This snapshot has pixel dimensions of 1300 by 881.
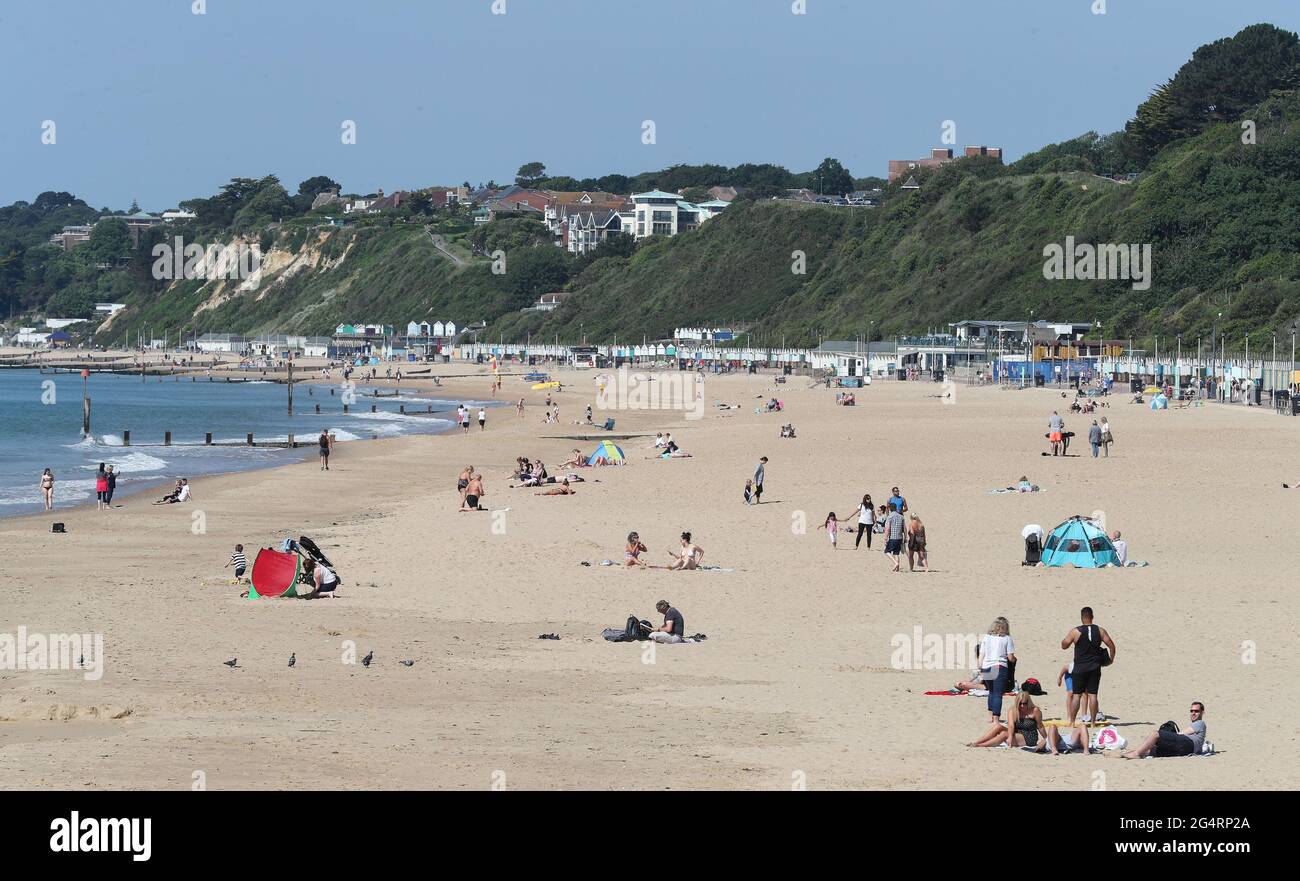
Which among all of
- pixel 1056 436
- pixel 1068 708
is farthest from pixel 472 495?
pixel 1068 708

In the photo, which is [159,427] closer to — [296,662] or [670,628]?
[296,662]

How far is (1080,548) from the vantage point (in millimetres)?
18391

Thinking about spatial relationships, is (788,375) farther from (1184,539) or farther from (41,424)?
(1184,539)

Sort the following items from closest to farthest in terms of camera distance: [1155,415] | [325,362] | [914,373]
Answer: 1. [1155,415]
2. [914,373]
3. [325,362]

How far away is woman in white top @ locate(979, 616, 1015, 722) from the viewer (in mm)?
11039

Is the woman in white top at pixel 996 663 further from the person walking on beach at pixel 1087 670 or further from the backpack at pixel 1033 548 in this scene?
the backpack at pixel 1033 548

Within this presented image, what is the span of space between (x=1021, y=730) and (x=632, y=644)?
4.65 metres

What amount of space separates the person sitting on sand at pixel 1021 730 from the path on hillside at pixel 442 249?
533 feet

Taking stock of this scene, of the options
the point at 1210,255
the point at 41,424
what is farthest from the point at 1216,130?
the point at 41,424

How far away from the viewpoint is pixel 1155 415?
155 feet

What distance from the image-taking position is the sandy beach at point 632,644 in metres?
9.77

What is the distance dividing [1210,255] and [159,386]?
210 ft

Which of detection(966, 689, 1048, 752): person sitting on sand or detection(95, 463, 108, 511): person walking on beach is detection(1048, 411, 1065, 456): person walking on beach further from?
detection(966, 689, 1048, 752): person sitting on sand

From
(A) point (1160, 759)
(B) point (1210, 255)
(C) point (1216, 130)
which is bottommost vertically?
(A) point (1160, 759)
